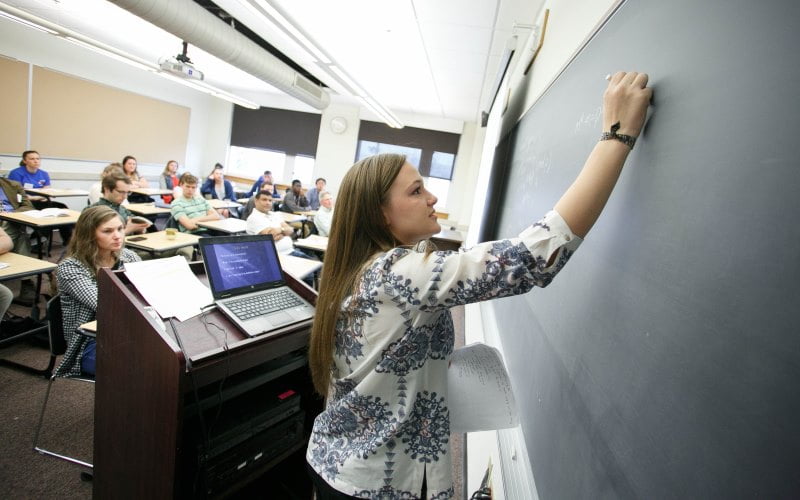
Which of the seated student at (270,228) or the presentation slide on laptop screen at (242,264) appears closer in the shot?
the presentation slide on laptop screen at (242,264)

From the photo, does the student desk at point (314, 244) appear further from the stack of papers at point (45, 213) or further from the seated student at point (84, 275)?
the stack of papers at point (45, 213)

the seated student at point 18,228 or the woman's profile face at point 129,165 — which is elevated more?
the woman's profile face at point 129,165

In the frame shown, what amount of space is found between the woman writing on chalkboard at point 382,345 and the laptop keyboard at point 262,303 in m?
0.42

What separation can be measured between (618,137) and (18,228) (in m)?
5.35

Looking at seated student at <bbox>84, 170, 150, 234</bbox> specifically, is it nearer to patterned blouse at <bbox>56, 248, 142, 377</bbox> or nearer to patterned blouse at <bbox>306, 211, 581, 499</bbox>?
patterned blouse at <bbox>56, 248, 142, 377</bbox>

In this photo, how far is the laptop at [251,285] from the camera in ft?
4.26

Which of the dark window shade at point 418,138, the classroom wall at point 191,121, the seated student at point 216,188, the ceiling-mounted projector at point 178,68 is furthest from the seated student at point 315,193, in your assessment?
the ceiling-mounted projector at point 178,68

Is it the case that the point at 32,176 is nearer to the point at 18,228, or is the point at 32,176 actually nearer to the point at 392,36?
the point at 18,228

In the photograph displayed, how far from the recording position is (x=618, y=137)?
68cm

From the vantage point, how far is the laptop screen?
1335mm

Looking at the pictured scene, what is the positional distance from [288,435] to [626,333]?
138cm

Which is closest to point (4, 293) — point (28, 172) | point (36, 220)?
point (36, 220)

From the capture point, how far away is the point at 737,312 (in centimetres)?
41

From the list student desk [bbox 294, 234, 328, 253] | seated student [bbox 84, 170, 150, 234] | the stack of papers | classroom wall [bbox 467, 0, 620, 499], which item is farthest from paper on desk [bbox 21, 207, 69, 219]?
classroom wall [bbox 467, 0, 620, 499]
